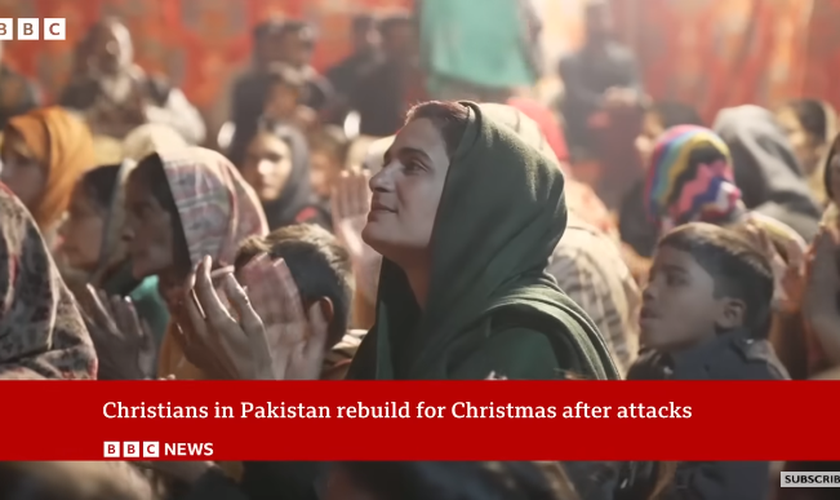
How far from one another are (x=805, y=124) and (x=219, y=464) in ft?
4.99

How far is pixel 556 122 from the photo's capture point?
2.45m

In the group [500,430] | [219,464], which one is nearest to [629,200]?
[500,430]

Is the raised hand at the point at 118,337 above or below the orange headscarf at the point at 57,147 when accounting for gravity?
below

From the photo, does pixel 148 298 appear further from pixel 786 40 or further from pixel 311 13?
pixel 786 40

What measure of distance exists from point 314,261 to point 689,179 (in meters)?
0.87

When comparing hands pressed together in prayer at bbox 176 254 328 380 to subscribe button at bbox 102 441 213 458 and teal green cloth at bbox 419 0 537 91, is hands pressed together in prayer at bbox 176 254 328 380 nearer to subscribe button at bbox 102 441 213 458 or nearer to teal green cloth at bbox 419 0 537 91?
subscribe button at bbox 102 441 213 458

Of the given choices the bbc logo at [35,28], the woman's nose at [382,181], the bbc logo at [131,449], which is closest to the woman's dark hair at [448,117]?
the woman's nose at [382,181]

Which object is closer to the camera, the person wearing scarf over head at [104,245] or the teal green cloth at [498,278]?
the teal green cloth at [498,278]

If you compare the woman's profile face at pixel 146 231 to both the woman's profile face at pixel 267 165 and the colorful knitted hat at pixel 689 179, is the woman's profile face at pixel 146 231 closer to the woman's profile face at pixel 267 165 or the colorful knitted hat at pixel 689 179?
the woman's profile face at pixel 267 165

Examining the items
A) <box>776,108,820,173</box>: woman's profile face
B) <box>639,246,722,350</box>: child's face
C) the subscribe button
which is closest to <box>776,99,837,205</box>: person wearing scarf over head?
<box>776,108,820,173</box>: woman's profile face

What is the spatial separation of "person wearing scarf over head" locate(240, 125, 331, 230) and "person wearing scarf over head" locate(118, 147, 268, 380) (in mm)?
27

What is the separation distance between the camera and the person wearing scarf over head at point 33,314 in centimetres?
236

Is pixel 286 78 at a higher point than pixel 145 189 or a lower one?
higher

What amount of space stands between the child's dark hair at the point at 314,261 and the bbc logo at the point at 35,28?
642mm
